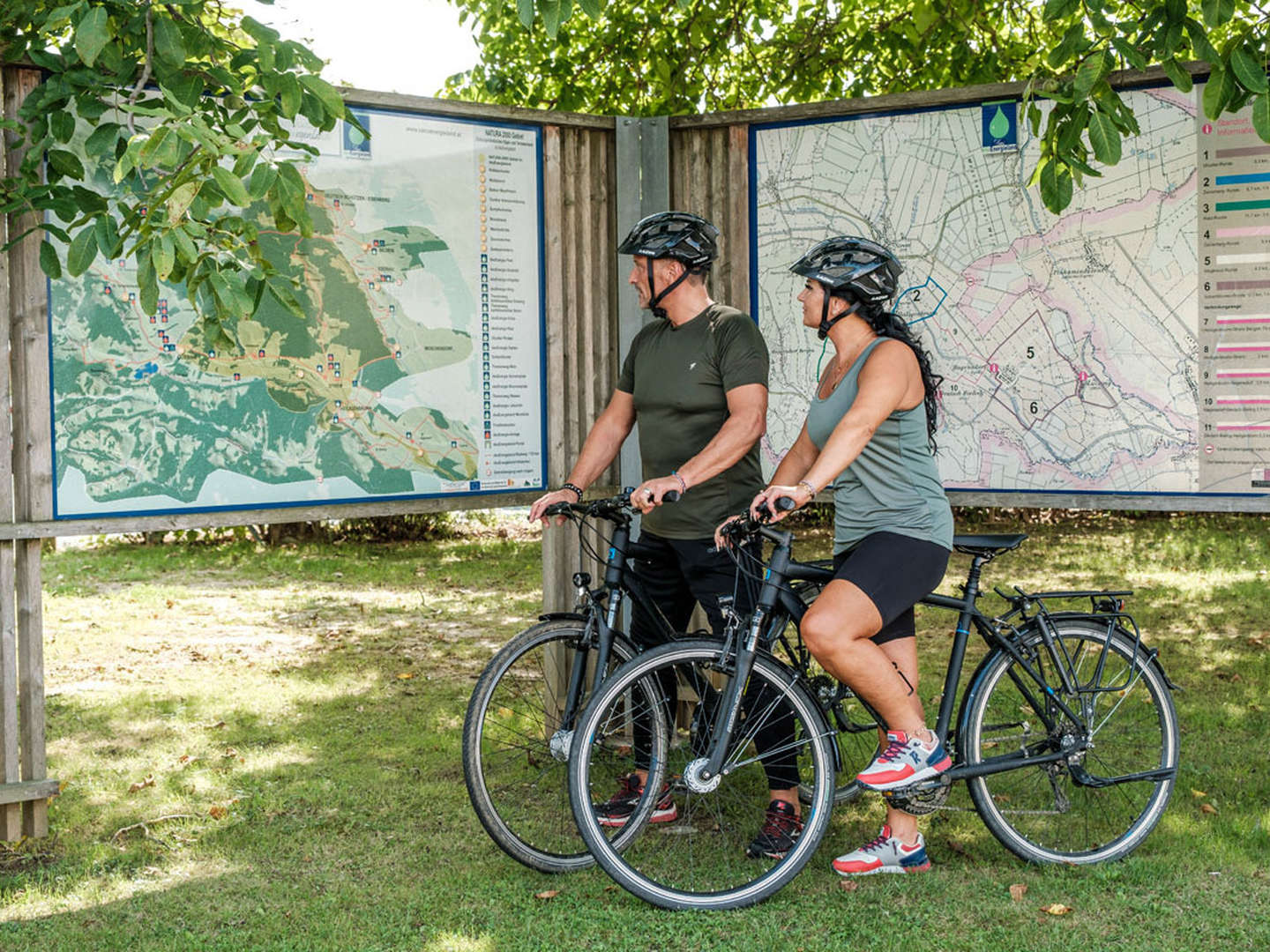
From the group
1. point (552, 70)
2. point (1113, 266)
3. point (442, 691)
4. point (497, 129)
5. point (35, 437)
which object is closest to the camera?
point (35, 437)

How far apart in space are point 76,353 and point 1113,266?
3.80m

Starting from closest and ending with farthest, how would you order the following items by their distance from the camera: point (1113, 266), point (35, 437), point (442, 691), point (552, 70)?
1. point (35, 437)
2. point (1113, 266)
3. point (442, 691)
4. point (552, 70)

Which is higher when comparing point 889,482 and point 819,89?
point 819,89

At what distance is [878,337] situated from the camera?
170 inches

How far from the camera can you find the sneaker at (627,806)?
177 inches

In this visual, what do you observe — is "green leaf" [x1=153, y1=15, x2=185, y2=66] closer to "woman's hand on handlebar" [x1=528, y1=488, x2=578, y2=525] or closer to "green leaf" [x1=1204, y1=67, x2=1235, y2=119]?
"woman's hand on handlebar" [x1=528, y1=488, x2=578, y2=525]

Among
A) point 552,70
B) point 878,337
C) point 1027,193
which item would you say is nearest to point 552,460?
point 878,337

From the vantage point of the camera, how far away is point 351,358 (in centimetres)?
518

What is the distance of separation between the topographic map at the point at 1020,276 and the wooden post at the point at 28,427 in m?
2.85

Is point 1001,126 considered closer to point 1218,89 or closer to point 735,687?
point 1218,89

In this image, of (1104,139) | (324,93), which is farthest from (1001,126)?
(324,93)

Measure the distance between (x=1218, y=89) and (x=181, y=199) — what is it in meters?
3.25

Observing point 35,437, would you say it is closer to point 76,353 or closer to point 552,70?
point 76,353

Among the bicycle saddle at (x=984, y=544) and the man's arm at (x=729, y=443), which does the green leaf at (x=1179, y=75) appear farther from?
the man's arm at (x=729, y=443)
